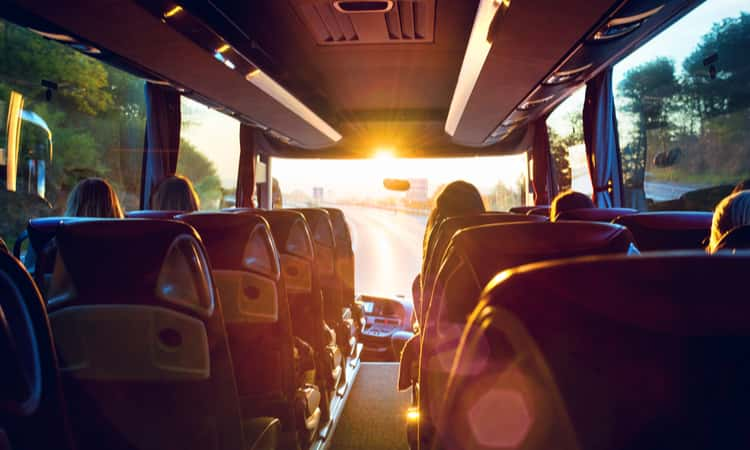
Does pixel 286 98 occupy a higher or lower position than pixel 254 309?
higher

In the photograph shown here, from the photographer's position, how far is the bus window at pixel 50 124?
354 centimetres

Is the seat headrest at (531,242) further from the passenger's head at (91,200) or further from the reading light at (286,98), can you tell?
the reading light at (286,98)

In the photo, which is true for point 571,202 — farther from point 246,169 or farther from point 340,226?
point 246,169

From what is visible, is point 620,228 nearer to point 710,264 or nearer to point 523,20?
point 710,264

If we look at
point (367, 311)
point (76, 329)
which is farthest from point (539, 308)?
point (367, 311)

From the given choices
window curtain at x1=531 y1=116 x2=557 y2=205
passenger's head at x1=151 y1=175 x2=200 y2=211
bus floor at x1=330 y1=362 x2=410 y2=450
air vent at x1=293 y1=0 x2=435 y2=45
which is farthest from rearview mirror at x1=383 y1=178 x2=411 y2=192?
passenger's head at x1=151 y1=175 x2=200 y2=211

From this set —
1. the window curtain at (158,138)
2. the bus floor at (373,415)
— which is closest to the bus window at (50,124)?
the window curtain at (158,138)

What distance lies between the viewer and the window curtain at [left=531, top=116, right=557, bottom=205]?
9.32 m

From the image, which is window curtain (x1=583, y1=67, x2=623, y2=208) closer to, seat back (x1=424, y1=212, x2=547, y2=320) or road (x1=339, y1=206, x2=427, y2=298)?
road (x1=339, y1=206, x2=427, y2=298)

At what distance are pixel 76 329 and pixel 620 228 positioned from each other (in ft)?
5.06

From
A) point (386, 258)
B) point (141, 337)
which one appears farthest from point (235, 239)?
point (386, 258)

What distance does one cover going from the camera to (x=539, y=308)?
62 centimetres

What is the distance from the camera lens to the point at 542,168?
9.42 metres

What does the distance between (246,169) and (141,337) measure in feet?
29.4
